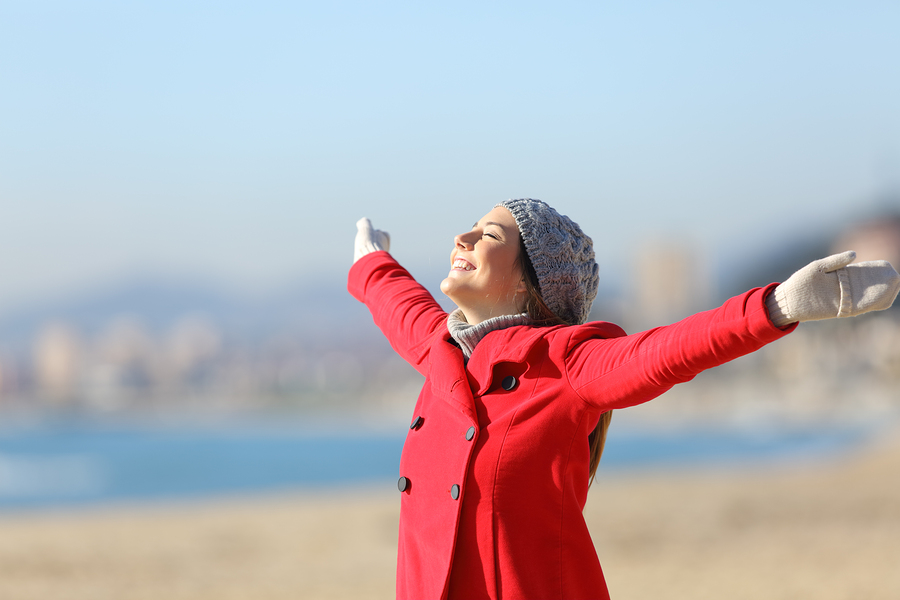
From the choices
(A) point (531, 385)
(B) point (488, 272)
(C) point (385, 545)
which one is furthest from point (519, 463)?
(C) point (385, 545)

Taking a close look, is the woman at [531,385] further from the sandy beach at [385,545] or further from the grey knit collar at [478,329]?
the sandy beach at [385,545]

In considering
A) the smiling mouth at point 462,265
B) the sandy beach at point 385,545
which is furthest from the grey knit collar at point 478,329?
the sandy beach at point 385,545

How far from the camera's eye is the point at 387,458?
3288cm

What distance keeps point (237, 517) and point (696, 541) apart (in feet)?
18.4

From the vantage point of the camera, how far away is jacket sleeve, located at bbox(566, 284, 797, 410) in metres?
1.30

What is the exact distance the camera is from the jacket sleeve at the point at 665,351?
4.26 feet

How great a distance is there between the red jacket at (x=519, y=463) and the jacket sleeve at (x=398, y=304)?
11.8 inches

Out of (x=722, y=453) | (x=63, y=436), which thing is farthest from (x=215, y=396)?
(x=722, y=453)

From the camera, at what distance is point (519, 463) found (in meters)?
1.58

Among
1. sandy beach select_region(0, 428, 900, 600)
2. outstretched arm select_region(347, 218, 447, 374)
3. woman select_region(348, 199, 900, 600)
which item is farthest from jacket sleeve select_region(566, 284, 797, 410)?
sandy beach select_region(0, 428, 900, 600)

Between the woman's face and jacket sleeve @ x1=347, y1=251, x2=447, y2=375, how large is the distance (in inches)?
8.7

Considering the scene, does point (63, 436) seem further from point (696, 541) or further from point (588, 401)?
point (588, 401)

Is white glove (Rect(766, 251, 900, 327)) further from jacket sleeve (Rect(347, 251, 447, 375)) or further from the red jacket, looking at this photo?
jacket sleeve (Rect(347, 251, 447, 375))

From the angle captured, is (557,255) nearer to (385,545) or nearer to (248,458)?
(385,545)
